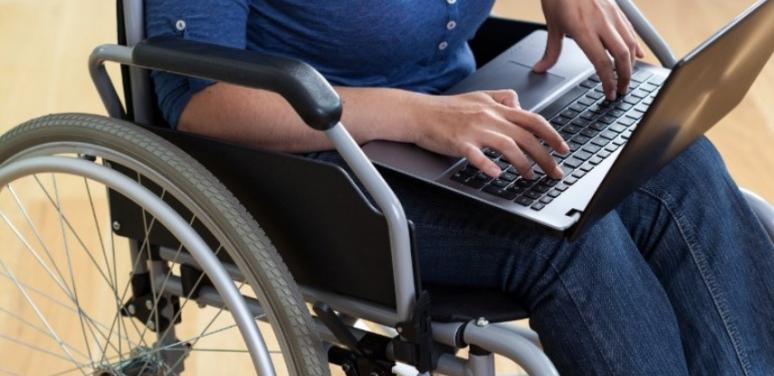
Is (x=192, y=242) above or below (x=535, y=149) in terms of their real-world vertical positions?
above

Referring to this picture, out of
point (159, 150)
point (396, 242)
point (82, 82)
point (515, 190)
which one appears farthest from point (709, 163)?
point (82, 82)

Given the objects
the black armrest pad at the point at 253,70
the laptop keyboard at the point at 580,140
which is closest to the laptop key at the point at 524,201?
the laptop keyboard at the point at 580,140

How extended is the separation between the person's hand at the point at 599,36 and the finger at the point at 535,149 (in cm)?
23

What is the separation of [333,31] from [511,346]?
40 cm

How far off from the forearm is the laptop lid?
233 mm

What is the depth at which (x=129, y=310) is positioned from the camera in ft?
4.72

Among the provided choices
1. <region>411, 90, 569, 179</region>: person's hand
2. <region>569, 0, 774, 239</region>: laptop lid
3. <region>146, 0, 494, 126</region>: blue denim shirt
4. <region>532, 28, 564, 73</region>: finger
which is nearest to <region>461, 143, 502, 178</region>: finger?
<region>411, 90, 569, 179</region>: person's hand

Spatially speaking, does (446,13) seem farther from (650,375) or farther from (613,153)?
(650,375)

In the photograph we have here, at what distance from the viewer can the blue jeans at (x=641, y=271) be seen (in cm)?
115

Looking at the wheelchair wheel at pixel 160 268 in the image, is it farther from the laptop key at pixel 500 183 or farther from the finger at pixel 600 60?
the finger at pixel 600 60

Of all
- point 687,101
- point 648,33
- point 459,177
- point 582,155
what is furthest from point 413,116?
point 648,33

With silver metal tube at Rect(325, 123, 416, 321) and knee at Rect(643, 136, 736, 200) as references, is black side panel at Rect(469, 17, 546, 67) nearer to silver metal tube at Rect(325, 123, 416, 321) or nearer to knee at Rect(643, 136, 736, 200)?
knee at Rect(643, 136, 736, 200)

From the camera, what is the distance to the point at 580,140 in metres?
1.29

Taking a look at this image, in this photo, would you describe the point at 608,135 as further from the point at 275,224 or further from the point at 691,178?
the point at 275,224
